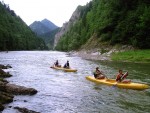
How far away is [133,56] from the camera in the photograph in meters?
62.8

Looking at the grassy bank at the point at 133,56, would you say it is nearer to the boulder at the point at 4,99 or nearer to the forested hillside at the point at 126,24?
the forested hillside at the point at 126,24

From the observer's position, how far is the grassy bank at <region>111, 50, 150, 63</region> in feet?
196

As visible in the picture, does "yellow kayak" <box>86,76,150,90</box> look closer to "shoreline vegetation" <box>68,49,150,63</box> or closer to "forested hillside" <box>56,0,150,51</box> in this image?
"shoreline vegetation" <box>68,49,150,63</box>

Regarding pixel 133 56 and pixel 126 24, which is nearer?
pixel 133 56

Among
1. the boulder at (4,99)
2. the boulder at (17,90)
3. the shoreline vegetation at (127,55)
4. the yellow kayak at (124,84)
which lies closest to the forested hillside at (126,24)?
the shoreline vegetation at (127,55)

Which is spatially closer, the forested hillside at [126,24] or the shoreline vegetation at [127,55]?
the shoreline vegetation at [127,55]

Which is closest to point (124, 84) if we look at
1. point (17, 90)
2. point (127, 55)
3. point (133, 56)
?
point (17, 90)

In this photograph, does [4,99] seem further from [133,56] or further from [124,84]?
[133,56]

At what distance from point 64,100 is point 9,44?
133798 millimetres

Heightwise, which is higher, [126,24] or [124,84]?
[126,24]

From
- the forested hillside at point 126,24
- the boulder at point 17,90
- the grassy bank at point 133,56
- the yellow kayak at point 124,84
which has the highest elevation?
the forested hillside at point 126,24

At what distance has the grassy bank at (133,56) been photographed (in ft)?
196

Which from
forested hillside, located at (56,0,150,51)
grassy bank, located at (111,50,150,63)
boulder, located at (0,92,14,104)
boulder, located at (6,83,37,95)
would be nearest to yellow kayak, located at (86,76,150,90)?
boulder, located at (6,83,37,95)

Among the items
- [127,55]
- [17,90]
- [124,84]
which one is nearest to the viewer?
[17,90]
